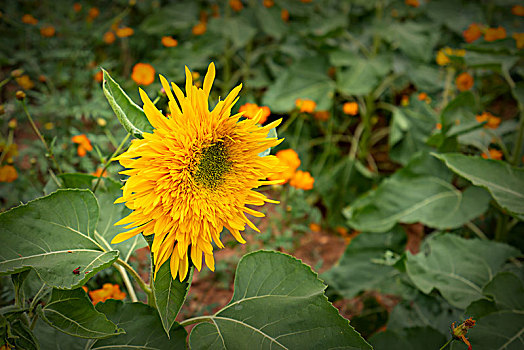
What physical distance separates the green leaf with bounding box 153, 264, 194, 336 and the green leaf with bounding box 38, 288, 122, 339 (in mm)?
103

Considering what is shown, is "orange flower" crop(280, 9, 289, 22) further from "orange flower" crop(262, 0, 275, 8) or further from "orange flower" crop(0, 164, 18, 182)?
"orange flower" crop(0, 164, 18, 182)

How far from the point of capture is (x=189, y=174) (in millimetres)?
814

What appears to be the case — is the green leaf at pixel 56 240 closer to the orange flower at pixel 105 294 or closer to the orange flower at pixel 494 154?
the orange flower at pixel 105 294

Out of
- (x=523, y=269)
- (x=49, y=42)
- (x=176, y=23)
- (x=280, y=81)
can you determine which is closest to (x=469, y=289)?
(x=523, y=269)

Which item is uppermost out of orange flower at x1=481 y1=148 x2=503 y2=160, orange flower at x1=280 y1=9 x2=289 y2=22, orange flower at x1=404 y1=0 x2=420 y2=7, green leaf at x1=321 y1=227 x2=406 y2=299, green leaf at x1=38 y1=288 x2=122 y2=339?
orange flower at x1=280 y1=9 x2=289 y2=22

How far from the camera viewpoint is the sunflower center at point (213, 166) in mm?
830

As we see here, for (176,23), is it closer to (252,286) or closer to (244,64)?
(244,64)

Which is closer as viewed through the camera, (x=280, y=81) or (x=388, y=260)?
(x=388, y=260)

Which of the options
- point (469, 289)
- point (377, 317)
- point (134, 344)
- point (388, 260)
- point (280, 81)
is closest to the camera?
point (134, 344)

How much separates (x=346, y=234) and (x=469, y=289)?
0.89m

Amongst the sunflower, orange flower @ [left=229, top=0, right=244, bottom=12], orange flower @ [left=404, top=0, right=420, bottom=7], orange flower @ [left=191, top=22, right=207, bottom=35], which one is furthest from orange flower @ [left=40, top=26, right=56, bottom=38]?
orange flower @ [left=404, top=0, right=420, bottom=7]

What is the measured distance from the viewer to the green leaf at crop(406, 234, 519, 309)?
1.34m

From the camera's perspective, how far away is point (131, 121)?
875 mm

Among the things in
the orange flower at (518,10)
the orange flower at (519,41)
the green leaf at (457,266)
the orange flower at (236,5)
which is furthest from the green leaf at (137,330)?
the orange flower at (518,10)
